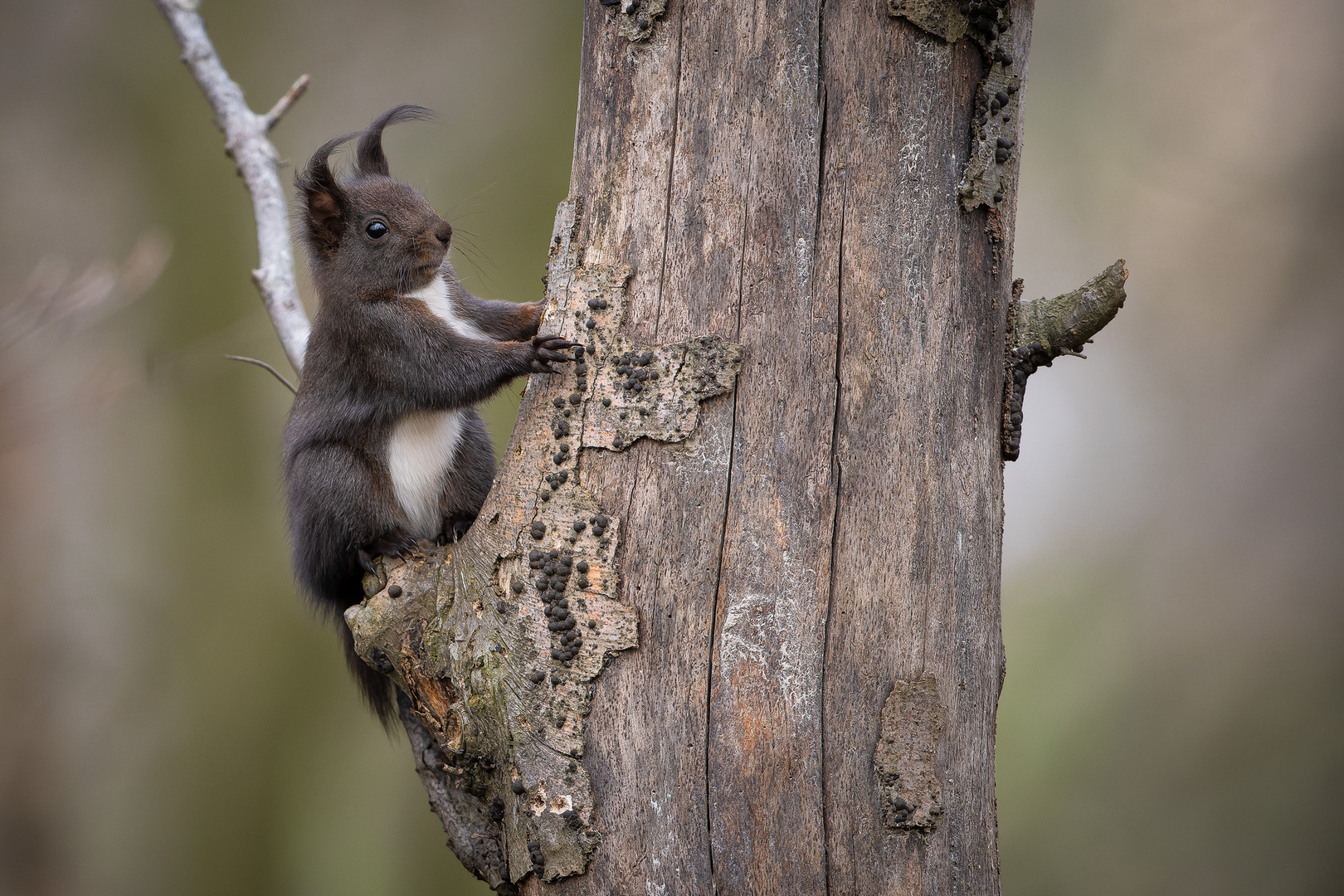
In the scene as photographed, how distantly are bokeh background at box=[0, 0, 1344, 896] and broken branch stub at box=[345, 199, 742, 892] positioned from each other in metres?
1.70

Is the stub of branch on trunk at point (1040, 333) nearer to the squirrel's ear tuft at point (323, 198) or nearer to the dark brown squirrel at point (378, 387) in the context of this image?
the dark brown squirrel at point (378, 387)

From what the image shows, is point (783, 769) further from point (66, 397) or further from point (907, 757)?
point (66, 397)

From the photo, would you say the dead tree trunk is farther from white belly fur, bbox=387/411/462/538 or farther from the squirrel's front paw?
white belly fur, bbox=387/411/462/538

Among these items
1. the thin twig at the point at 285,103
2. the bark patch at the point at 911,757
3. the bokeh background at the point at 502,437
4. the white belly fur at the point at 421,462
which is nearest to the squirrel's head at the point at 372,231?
the white belly fur at the point at 421,462

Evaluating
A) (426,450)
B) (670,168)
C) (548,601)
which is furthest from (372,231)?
(548,601)

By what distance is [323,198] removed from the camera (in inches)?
89.0

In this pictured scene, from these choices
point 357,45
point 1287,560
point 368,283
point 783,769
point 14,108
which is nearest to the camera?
point 783,769

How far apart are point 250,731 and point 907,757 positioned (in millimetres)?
4344

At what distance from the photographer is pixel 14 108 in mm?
4406

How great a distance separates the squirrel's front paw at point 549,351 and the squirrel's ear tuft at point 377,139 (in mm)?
1016

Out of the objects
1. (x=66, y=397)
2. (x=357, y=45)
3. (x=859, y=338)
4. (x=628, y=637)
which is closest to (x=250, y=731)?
(x=66, y=397)

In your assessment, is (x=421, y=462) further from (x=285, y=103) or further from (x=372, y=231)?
(x=285, y=103)

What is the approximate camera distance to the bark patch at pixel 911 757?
4.84 ft

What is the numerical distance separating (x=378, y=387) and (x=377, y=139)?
2.47 feet
